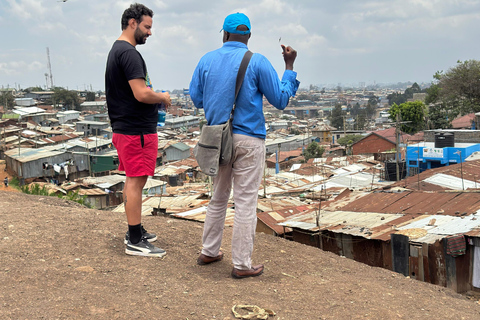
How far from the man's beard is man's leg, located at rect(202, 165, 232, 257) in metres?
1.01

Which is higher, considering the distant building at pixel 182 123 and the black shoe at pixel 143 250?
the black shoe at pixel 143 250

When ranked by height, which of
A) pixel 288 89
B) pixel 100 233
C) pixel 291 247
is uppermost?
pixel 288 89

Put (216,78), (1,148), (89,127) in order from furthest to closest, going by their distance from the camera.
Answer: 1. (89,127)
2. (1,148)
3. (216,78)

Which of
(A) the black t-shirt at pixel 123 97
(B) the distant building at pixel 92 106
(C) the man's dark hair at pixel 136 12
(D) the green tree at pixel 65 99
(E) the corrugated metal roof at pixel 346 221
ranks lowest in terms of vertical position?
(E) the corrugated metal roof at pixel 346 221

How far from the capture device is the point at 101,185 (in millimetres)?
22766

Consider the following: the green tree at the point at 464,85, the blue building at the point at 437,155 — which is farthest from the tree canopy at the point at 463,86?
the blue building at the point at 437,155

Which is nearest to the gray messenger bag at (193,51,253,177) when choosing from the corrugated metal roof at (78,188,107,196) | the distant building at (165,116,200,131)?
the corrugated metal roof at (78,188,107,196)

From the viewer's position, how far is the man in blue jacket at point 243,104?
2873mm

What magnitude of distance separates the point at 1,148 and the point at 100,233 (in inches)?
1304

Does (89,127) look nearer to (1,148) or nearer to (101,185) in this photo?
(1,148)

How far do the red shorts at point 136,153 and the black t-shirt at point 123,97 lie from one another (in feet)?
0.15

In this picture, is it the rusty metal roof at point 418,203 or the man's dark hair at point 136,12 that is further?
the rusty metal roof at point 418,203

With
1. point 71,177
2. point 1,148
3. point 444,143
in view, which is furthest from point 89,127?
point 444,143

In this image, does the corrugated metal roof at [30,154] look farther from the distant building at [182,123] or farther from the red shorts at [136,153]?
the distant building at [182,123]
